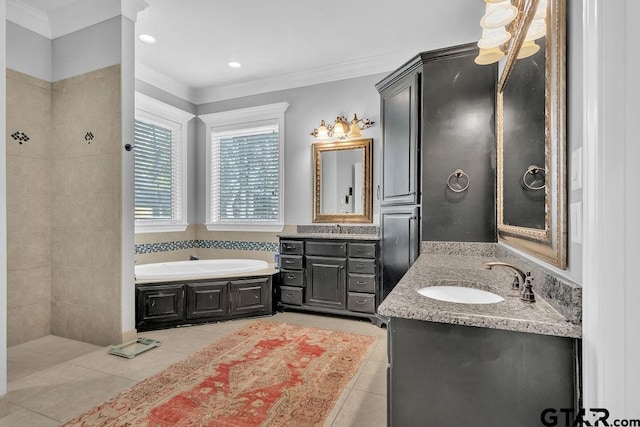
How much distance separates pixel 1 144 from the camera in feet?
5.99

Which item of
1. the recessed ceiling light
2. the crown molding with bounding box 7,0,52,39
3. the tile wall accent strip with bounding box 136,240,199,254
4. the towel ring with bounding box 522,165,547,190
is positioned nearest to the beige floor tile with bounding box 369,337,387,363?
the towel ring with bounding box 522,165,547,190

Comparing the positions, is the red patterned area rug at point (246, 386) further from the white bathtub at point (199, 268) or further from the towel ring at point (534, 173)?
the towel ring at point (534, 173)

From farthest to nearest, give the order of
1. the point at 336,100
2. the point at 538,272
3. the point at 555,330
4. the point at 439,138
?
the point at 336,100 → the point at 439,138 → the point at 538,272 → the point at 555,330

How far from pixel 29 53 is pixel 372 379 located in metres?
4.24

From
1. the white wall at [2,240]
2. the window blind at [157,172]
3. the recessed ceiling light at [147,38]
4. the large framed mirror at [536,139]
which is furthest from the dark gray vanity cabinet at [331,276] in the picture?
the recessed ceiling light at [147,38]

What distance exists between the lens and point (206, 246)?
4.79 meters

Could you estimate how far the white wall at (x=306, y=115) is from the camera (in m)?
3.98

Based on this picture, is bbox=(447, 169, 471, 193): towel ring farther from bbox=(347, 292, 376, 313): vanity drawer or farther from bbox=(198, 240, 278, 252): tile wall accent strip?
bbox=(198, 240, 278, 252): tile wall accent strip

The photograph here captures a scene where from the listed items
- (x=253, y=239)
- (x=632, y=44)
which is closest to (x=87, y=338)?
(x=253, y=239)

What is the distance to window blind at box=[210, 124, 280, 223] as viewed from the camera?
4492 mm

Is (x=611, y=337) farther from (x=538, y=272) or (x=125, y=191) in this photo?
(x=125, y=191)

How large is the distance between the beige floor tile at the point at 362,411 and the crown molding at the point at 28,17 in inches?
168

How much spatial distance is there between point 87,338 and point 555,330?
3593 millimetres

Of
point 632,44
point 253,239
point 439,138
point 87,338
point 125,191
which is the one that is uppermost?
point 439,138
